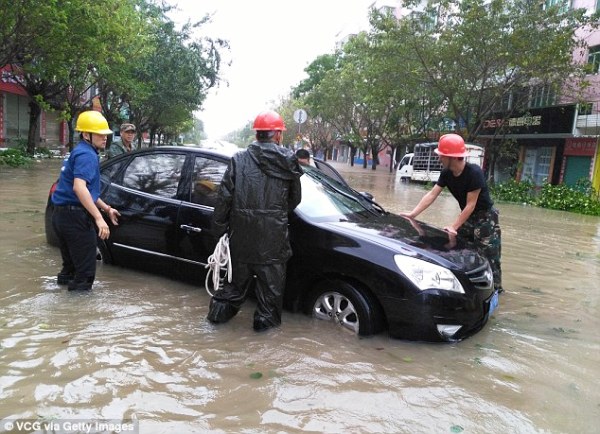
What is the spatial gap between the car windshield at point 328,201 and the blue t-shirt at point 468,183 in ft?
2.53

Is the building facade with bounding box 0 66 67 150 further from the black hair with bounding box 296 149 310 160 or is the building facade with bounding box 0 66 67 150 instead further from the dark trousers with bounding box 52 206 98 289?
the dark trousers with bounding box 52 206 98 289

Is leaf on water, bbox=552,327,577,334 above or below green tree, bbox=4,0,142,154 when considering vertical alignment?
below

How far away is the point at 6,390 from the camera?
294 cm

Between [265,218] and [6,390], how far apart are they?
1.91 metres

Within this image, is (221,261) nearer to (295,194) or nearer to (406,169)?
(295,194)

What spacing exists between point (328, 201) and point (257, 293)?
1.14 metres

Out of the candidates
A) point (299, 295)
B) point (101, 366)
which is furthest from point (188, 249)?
point (101, 366)

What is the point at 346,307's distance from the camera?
394 centimetres

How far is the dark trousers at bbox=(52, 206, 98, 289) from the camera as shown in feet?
14.1

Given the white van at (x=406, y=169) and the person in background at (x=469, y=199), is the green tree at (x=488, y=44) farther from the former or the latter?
the person in background at (x=469, y=199)

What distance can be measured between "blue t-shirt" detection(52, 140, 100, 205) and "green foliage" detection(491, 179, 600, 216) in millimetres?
15782

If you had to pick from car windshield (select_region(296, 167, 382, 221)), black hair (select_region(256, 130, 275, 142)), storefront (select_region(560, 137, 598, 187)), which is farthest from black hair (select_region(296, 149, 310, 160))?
storefront (select_region(560, 137, 598, 187))

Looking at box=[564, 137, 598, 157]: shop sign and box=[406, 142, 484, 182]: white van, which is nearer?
box=[564, 137, 598, 157]: shop sign

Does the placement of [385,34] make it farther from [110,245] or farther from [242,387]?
[242,387]
